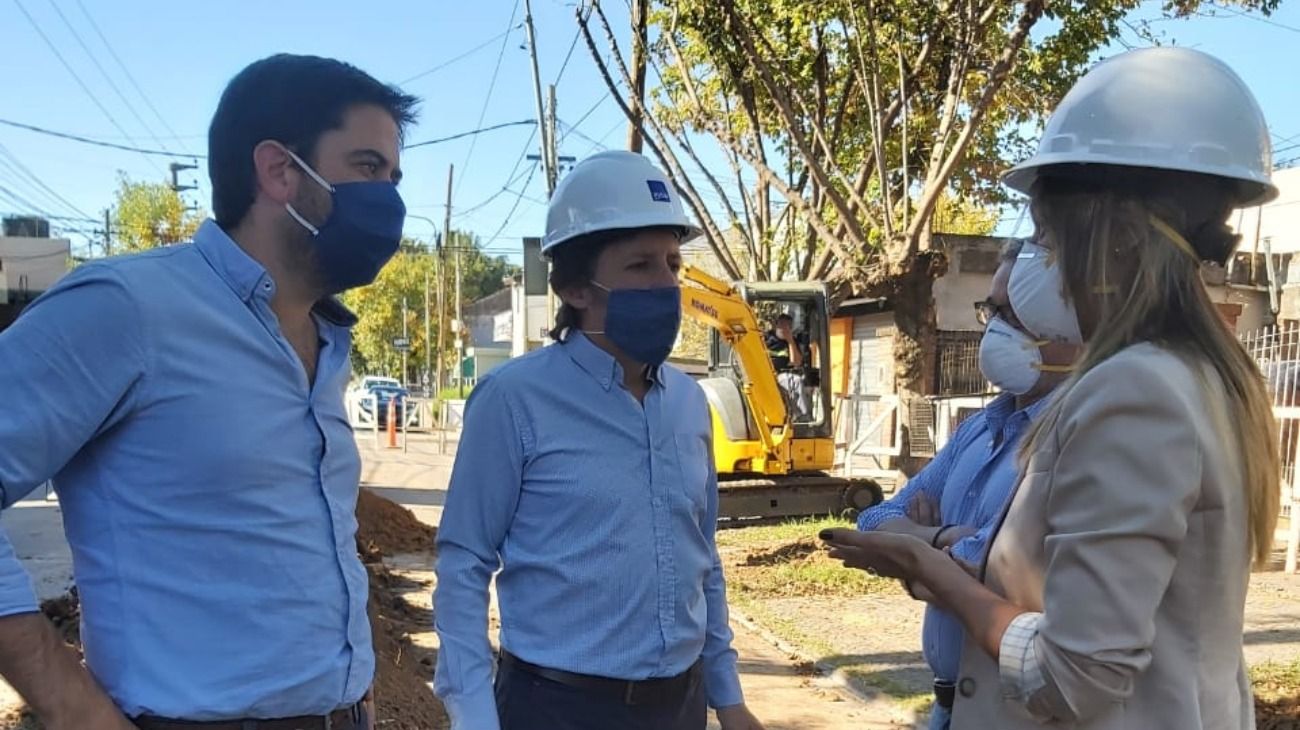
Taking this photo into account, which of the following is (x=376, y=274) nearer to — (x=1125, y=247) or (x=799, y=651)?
(x=1125, y=247)

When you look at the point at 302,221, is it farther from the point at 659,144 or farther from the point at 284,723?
the point at 659,144

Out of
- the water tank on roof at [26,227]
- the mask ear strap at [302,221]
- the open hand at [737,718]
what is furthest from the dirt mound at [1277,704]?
the water tank on roof at [26,227]

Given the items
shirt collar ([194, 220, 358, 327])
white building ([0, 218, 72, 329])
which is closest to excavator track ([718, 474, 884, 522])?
shirt collar ([194, 220, 358, 327])

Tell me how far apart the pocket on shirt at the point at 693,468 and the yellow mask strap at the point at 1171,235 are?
4.15 ft

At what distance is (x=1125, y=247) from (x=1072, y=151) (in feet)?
0.54

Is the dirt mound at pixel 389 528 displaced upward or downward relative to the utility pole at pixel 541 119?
downward

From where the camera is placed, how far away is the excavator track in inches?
446

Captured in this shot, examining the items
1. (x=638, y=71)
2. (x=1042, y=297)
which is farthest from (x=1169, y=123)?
(x=638, y=71)

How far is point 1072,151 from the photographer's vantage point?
1.41 m

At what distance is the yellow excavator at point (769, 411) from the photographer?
11359mm

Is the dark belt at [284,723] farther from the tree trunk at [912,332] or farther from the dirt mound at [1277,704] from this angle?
the tree trunk at [912,332]

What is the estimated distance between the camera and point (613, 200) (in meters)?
2.32

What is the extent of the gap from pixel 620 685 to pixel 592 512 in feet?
1.29

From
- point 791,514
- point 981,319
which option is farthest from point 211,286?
point 791,514
